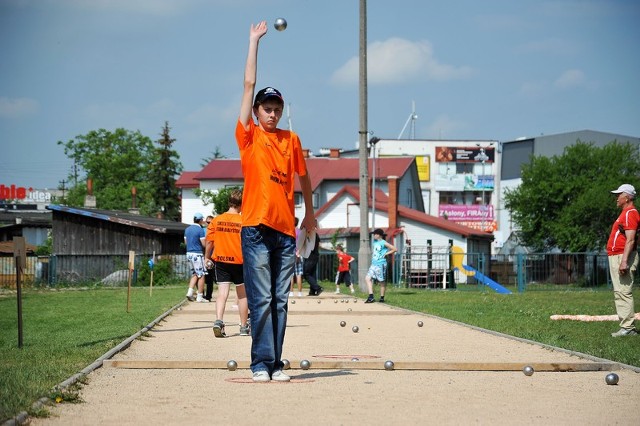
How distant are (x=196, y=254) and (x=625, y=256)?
11895mm

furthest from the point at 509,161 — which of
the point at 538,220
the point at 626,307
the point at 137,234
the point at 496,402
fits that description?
the point at 496,402

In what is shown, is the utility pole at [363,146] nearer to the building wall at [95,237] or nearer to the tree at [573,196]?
the building wall at [95,237]

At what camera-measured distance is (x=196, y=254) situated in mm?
23750

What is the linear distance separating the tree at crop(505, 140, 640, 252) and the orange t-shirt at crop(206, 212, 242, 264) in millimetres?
51995

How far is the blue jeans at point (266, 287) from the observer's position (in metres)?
8.40

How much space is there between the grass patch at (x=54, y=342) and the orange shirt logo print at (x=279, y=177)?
2.28 meters

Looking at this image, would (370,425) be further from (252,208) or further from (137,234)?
(137,234)

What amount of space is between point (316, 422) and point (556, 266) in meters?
37.1

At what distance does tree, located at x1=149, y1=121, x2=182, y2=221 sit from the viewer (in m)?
112

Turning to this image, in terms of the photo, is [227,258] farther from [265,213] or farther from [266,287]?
[265,213]

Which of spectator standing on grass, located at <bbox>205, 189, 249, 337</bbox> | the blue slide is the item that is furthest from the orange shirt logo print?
the blue slide

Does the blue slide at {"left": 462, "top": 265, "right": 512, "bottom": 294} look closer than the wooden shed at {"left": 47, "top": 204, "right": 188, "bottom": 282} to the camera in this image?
Yes

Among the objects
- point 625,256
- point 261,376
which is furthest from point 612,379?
point 625,256

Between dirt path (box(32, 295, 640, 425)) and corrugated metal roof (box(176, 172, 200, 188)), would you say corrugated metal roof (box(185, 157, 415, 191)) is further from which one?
dirt path (box(32, 295, 640, 425))
